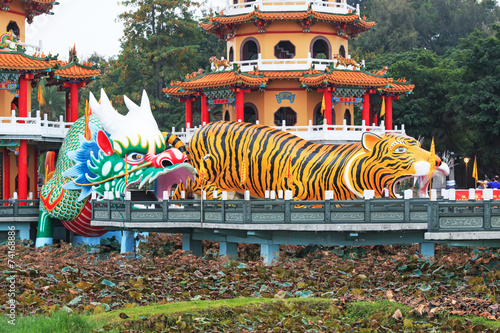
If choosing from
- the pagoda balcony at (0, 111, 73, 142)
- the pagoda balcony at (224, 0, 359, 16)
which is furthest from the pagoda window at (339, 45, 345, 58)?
the pagoda balcony at (0, 111, 73, 142)

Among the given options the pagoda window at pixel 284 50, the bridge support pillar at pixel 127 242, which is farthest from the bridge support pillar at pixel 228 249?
the pagoda window at pixel 284 50

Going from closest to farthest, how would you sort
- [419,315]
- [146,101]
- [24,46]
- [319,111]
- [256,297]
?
1. [419,315]
2. [256,297]
3. [146,101]
4. [24,46]
5. [319,111]

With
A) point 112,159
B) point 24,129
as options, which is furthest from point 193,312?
point 24,129

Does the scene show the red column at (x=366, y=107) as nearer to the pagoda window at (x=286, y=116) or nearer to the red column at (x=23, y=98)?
the pagoda window at (x=286, y=116)

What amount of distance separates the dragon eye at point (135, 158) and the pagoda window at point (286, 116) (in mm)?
11750

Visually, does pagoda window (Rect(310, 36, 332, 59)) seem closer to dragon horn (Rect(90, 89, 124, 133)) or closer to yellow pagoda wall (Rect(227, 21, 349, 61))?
yellow pagoda wall (Rect(227, 21, 349, 61))

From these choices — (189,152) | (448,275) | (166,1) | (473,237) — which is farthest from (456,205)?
(166,1)

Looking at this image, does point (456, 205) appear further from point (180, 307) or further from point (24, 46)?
point (24, 46)

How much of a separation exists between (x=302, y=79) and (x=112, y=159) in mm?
11449

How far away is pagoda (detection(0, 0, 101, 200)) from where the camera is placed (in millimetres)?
32375

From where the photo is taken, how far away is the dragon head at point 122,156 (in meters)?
26.7

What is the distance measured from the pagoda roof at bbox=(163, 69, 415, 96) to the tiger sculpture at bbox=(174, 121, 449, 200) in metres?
6.71

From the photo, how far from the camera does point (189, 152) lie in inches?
1171

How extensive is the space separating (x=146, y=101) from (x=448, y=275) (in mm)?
13386
